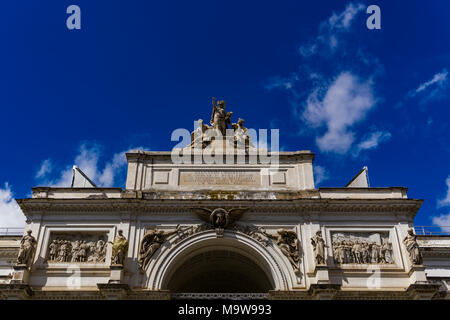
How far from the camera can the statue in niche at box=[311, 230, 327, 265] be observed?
60.4ft

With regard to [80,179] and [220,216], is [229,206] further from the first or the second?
[80,179]

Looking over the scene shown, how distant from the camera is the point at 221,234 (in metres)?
19.7

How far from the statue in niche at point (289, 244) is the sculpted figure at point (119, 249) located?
6084 millimetres

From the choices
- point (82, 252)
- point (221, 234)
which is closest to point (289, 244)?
point (221, 234)

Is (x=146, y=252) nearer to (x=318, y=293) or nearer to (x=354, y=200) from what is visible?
(x=318, y=293)

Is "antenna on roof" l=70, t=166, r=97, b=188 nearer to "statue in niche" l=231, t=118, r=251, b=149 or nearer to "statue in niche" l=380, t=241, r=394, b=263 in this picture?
"statue in niche" l=231, t=118, r=251, b=149

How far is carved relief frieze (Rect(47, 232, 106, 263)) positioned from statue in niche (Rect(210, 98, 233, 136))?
8.05m

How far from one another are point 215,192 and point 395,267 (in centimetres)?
845

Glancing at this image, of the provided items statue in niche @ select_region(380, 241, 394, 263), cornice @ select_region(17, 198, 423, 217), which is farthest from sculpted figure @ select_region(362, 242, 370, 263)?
cornice @ select_region(17, 198, 423, 217)

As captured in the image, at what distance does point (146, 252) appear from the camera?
19.1 meters

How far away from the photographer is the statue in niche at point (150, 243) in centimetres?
1898

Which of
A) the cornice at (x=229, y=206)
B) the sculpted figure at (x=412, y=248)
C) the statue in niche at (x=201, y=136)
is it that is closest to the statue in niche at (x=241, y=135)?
the statue in niche at (x=201, y=136)

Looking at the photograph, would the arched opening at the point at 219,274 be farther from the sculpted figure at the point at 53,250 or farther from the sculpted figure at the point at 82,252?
the sculpted figure at the point at 53,250

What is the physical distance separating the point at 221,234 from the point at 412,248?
8.07 metres
